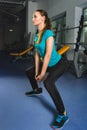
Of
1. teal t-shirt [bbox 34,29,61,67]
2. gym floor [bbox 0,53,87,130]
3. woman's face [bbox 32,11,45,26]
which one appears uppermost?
woman's face [bbox 32,11,45,26]

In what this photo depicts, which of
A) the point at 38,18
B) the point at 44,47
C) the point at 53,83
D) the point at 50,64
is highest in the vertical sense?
the point at 38,18

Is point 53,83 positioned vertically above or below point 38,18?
below

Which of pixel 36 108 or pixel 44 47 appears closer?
pixel 44 47

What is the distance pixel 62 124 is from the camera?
7.76 ft

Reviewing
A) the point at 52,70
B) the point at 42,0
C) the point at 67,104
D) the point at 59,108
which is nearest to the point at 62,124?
the point at 59,108

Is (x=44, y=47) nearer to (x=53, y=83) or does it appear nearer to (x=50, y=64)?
(x=50, y=64)

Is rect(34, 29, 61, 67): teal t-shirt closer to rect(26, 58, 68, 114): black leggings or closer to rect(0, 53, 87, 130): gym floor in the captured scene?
rect(26, 58, 68, 114): black leggings

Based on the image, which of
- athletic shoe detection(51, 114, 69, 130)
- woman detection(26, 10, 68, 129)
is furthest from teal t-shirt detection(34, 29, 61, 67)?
athletic shoe detection(51, 114, 69, 130)

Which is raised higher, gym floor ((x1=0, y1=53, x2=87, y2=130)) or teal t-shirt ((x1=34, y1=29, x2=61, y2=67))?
teal t-shirt ((x1=34, y1=29, x2=61, y2=67))

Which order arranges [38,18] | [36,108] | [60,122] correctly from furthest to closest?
[36,108] → [38,18] → [60,122]

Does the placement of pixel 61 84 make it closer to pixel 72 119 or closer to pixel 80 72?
pixel 80 72

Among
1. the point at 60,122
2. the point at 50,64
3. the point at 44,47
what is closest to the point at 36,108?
the point at 60,122

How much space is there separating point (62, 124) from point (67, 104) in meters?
0.84

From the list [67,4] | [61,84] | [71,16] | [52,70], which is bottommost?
[61,84]
